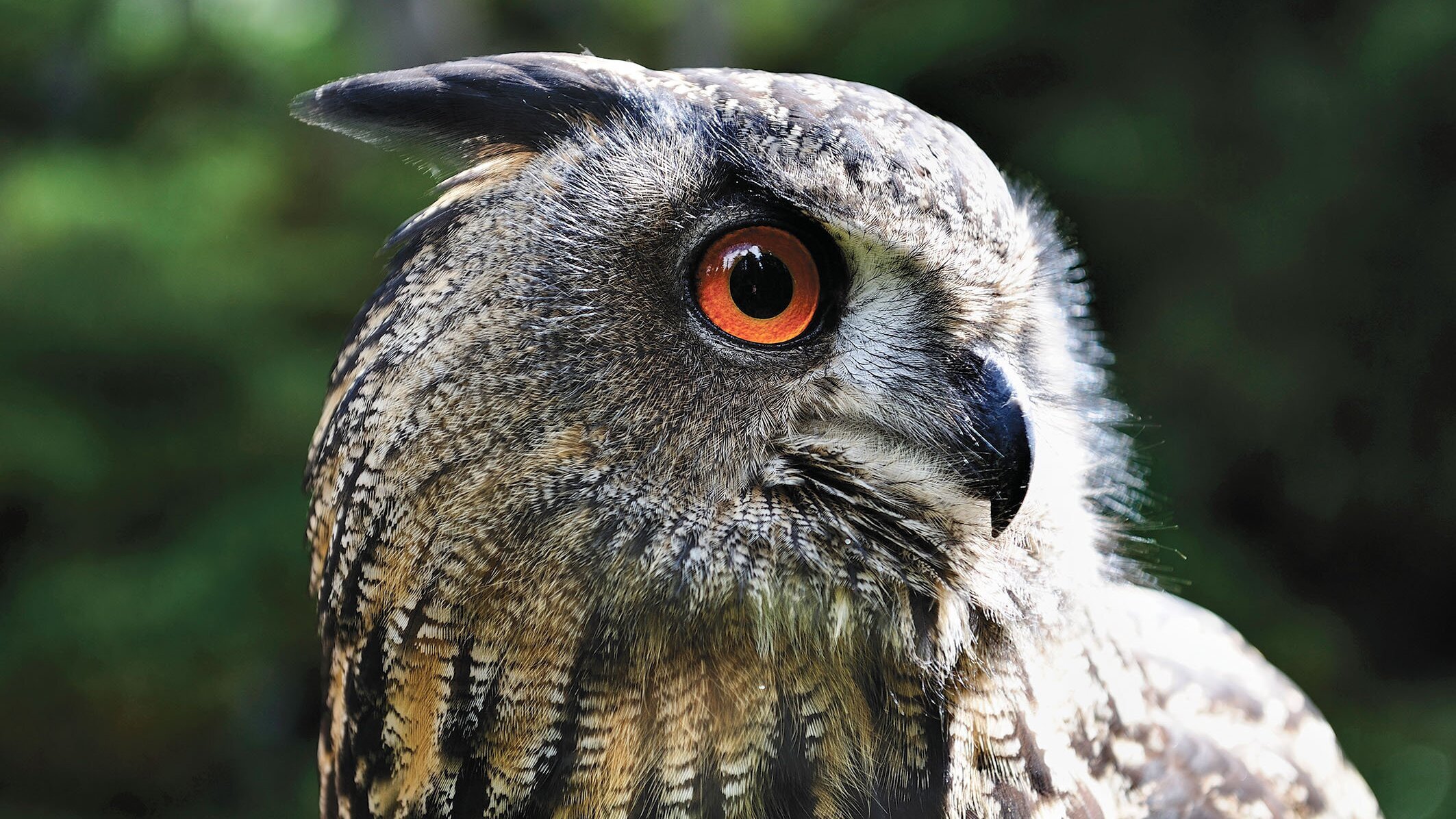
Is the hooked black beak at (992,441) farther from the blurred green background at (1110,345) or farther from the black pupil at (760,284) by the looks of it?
the blurred green background at (1110,345)

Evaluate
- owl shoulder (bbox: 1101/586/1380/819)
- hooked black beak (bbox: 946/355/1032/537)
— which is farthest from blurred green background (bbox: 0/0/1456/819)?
hooked black beak (bbox: 946/355/1032/537)

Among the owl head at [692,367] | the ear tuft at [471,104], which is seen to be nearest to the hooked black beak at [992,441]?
the owl head at [692,367]

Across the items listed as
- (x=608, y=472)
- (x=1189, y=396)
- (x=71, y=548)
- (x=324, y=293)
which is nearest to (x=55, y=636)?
(x=71, y=548)

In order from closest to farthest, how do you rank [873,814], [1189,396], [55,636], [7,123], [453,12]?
[873,814] < [55,636] < [1189,396] < [453,12] < [7,123]

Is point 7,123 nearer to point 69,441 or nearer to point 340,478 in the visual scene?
point 69,441

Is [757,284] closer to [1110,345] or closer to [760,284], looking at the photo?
[760,284]
